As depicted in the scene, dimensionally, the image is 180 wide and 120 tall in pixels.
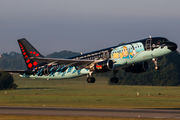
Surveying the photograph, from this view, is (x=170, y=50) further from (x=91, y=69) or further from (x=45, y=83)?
(x=45, y=83)

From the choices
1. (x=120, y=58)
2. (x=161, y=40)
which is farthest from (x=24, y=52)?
(x=161, y=40)

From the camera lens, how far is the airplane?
174ft

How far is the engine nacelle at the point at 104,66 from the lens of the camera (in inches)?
2122

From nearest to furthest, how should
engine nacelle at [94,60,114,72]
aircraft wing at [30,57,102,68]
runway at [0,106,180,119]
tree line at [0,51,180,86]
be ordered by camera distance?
engine nacelle at [94,60,114,72] < aircraft wing at [30,57,102,68] < runway at [0,106,180,119] < tree line at [0,51,180,86]

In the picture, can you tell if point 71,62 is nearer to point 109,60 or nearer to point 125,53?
point 109,60

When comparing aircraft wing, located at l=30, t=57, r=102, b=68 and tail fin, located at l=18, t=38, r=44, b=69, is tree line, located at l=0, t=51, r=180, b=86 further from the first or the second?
aircraft wing, located at l=30, t=57, r=102, b=68

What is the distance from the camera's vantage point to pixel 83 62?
57656mm

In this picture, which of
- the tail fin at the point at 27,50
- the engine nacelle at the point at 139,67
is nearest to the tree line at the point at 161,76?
the tail fin at the point at 27,50

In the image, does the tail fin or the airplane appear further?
the tail fin

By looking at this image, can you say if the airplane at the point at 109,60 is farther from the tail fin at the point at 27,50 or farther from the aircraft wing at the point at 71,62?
the tail fin at the point at 27,50

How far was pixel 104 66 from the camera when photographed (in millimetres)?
54000

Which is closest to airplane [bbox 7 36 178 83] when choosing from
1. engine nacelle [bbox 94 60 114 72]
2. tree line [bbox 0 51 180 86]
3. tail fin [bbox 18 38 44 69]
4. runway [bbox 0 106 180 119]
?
engine nacelle [bbox 94 60 114 72]

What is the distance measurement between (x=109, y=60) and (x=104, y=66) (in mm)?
1393

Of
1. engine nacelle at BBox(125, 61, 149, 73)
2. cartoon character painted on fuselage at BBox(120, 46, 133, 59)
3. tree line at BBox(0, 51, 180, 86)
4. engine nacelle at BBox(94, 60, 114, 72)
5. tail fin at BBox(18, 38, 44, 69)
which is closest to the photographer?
engine nacelle at BBox(94, 60, 114, 72)
